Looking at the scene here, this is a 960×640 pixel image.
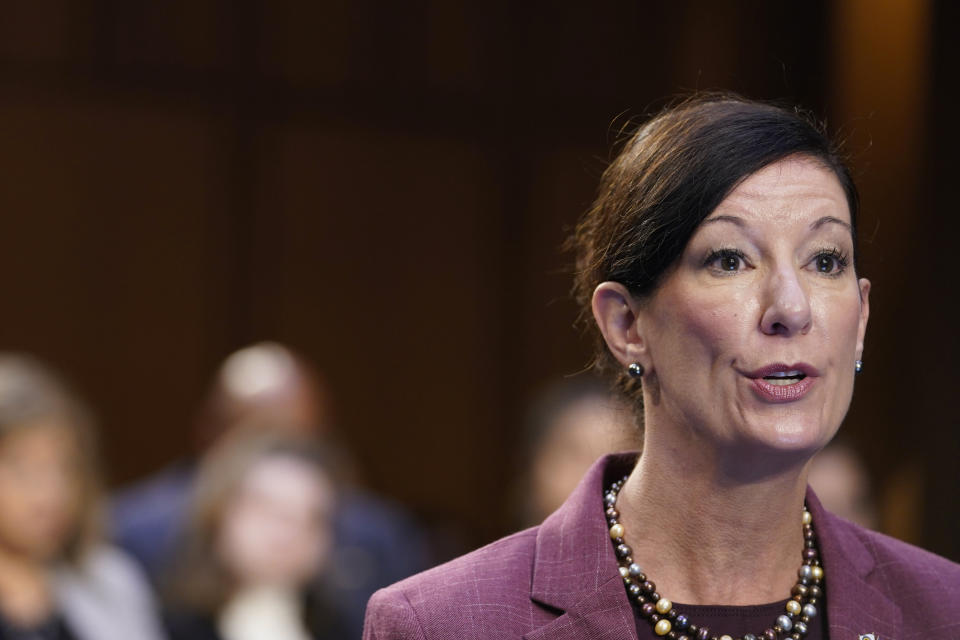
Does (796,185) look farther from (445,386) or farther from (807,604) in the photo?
(445,386)

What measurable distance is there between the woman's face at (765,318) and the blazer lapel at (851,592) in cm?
22

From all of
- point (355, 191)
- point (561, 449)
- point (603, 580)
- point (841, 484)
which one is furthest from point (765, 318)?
point (355, 191)

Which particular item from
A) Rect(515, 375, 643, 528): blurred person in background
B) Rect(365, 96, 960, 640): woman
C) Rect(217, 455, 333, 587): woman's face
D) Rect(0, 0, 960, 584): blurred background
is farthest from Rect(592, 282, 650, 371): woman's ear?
Rect(0, 0, 960, 584): blurred background

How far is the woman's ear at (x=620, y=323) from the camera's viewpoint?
2.10 m

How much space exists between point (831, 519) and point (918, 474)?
3674 mm

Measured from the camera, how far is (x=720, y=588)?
6.88 ft

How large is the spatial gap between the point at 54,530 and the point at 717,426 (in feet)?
8.39

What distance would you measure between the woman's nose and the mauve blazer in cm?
35

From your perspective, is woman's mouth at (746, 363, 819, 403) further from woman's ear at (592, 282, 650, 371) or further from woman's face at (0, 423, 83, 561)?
woman's face at (0, 423, 83, 561)

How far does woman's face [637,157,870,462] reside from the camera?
196 cm

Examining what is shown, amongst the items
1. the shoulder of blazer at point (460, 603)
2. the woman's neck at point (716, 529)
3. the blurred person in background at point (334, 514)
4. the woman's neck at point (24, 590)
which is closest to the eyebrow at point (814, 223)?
the woman's neck at point (716, 529)

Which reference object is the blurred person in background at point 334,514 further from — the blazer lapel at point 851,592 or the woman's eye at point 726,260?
the woman's eye at point 726,260

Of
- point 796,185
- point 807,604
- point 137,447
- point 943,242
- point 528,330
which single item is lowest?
point 137,447

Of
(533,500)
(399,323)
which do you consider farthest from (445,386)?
(533,500)
